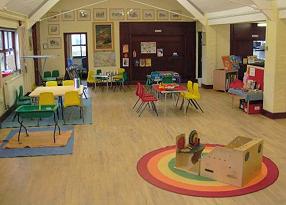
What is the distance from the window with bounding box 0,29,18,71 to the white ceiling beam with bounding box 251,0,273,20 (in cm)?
644

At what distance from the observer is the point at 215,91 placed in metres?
13.6

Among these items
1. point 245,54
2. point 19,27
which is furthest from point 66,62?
point 245,54

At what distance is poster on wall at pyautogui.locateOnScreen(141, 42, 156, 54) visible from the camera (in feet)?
50.0

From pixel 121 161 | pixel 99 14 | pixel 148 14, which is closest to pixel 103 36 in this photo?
pixel 99 14

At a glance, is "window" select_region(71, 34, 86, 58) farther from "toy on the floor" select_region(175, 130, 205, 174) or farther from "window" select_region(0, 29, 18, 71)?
"toy on the floor" select_region(175, 130, 205, 174)

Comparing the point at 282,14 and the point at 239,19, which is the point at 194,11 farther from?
the point at 282,14

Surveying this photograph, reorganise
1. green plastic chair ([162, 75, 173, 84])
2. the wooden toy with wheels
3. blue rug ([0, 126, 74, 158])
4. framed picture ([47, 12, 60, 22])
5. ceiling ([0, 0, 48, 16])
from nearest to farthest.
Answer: the wooden toy with wheels → blue rug ([0, 126, 74, 158]) → ceiling ([0, 0, 48, 16]) → green plastic chair ([162, 75, 173, 84]) → framed picture ([47, 12, 60, 22])

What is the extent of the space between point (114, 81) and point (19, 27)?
167 inches

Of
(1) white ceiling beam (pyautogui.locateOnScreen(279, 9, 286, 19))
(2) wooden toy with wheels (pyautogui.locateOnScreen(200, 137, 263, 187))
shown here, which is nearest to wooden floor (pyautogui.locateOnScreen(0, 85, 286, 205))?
(2) wooden toy with wheels (pyautogui.locateOnScreen(200, 137, 263, 187))

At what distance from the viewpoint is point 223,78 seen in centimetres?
1330

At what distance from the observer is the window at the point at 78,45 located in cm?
1822

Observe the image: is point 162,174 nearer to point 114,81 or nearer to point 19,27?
point 19,27

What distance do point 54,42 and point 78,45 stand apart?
11.9 feet

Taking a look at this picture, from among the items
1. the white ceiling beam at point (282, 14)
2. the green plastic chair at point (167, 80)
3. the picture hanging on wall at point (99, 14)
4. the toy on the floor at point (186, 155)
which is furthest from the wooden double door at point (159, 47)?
the toy on the floor at point (186, 155)
